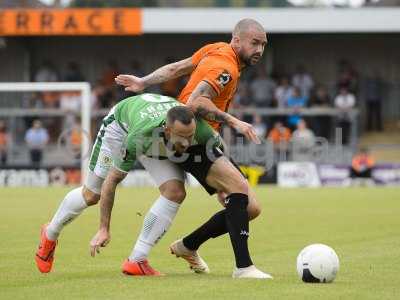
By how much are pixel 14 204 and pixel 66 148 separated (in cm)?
1030

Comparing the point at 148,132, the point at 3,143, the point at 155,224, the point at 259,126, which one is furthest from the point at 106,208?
the point at 3,143

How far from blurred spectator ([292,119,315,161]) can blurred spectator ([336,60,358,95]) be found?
104 inches

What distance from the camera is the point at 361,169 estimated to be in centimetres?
2820

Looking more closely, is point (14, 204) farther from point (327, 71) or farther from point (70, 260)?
point (327, 71)

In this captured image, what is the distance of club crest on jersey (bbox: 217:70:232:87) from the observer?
805 centimetres

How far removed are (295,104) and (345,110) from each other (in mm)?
1490

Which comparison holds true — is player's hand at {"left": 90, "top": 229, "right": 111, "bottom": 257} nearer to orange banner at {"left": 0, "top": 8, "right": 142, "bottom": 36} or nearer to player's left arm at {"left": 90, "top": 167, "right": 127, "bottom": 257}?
player's left arm at {"left": 90, "top": 167, "right": 127, "bottom": 257}

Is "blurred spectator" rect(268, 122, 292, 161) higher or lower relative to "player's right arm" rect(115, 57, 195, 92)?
lower

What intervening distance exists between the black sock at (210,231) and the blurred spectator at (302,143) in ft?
65.6

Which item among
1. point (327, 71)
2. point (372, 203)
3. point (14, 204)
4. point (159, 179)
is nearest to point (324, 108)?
point (327, 71)

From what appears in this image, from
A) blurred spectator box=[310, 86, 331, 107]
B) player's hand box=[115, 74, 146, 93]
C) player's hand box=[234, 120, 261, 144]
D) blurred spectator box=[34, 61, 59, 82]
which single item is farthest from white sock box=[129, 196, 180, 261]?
blurred spectator box=[34, 61, 59, 82]

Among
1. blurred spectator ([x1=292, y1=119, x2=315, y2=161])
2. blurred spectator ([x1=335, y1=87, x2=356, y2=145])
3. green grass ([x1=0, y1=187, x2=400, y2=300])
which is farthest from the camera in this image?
blurred spectator ([x1=335, y1=87, x2=356, y2=145])

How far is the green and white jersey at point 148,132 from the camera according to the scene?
805 centimetres

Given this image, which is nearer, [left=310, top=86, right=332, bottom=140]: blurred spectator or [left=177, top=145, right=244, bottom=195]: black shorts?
[left=177, top=145, right=244, bottom=195]: black shorts
